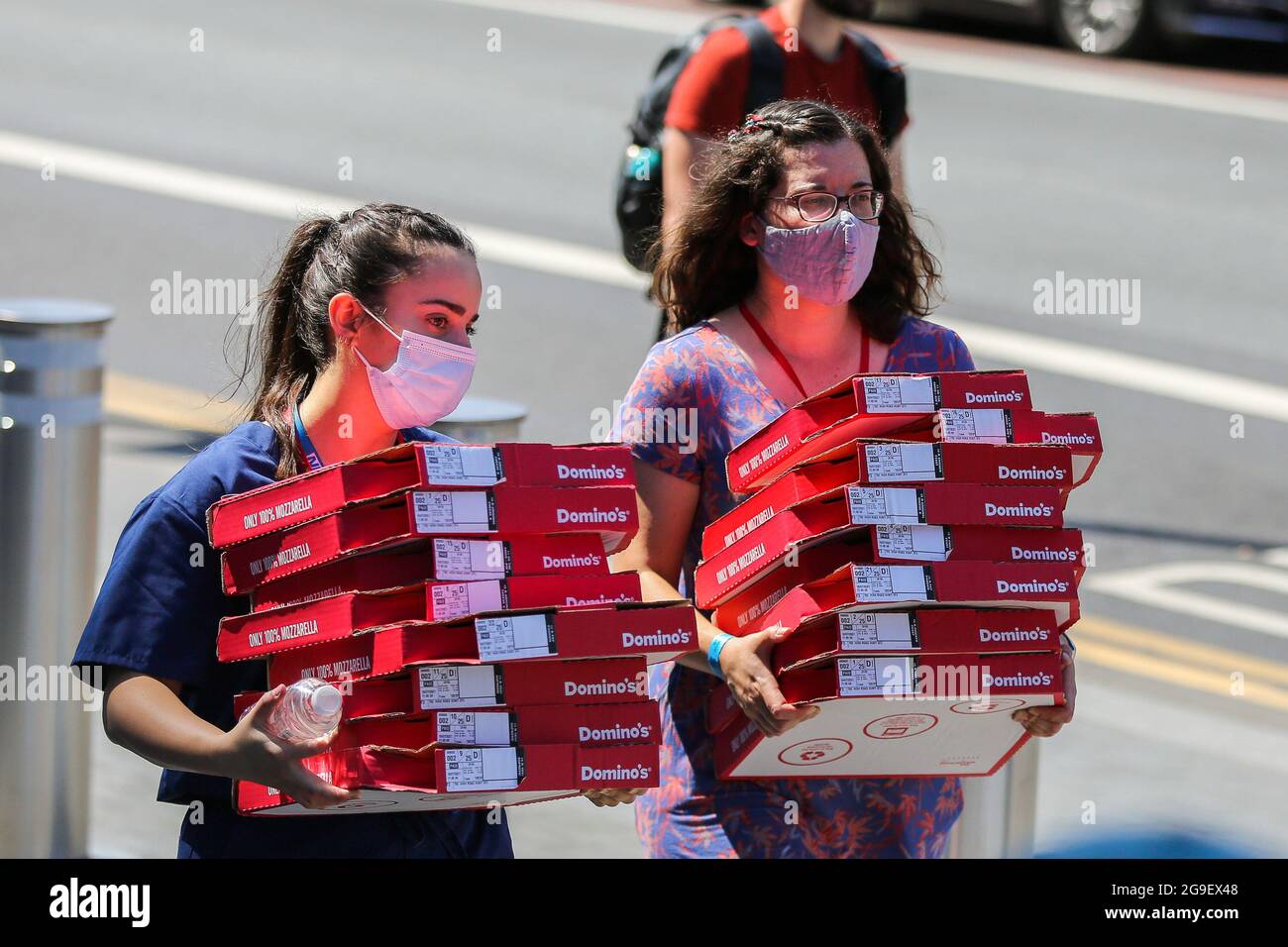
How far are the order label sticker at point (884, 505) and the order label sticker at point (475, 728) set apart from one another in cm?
70

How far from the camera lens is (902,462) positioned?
333 cm

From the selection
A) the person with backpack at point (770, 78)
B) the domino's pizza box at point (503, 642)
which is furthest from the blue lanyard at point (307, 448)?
the person with backpack at point (770, 78)

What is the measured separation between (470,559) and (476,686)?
0.20 m

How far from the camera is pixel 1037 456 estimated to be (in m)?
3.40

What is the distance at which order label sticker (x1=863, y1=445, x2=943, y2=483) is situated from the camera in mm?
3318

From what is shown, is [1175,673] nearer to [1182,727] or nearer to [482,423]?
[1182,727]

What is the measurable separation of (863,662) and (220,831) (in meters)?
1.07

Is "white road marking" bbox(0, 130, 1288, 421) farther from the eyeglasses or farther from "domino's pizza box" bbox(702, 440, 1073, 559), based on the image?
"domino's pizza box" bbox(702, 440, 1073, 559)

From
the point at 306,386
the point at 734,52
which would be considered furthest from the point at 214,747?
the point at 734,52

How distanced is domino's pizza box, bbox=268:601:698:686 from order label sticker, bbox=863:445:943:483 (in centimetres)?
42

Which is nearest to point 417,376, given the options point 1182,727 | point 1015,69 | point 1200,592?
point 1182,727

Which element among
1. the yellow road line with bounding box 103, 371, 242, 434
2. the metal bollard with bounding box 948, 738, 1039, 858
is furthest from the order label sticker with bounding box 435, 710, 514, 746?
the yellow road line with bounding box 103, 371, 242, 434

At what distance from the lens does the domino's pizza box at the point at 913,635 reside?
3279mm

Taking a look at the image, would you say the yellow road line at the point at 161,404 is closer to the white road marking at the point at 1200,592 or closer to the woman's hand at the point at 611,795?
the white road marking at the point at 1200,592
